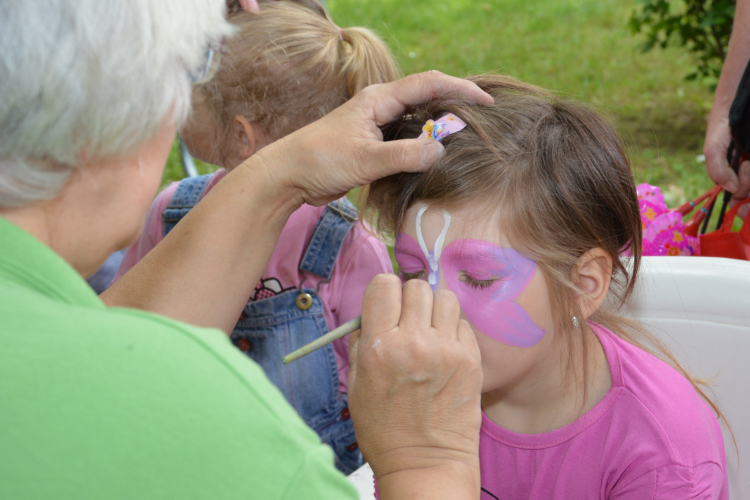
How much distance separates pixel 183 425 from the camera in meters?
0.63

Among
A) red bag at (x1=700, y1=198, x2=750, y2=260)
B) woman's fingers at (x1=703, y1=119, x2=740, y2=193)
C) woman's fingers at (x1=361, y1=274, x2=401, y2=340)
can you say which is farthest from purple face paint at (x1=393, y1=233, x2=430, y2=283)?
woman's fingers at (x1=703, y1=119, x2=740, y2=193)

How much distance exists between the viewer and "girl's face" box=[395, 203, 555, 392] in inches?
46.5

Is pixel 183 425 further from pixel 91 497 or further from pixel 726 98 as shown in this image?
pixel 726 98

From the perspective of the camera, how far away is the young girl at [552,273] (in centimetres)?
118

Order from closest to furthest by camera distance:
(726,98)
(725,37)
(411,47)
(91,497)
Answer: (91,497)
(726,98)
(725,37)
(411,47)

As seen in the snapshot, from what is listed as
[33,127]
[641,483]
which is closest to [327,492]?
[33,127]

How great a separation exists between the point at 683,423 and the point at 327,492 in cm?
79

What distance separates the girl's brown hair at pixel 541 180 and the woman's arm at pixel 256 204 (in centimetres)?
7

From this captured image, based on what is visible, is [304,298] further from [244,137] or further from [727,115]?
[727,115]

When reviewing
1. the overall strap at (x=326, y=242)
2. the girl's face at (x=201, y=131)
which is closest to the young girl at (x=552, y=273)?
the overall strap at (x=326, y=242)

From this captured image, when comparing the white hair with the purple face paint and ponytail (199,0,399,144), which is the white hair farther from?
ponytail (199,0,399,144)

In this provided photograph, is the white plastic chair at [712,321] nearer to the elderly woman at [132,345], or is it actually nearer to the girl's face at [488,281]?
the girl's face at [488,281]

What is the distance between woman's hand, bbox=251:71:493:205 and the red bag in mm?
957

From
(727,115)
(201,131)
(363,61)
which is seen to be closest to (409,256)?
(363,61)
